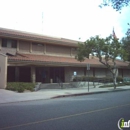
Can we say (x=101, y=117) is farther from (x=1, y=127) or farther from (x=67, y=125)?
(x=1, y=127)

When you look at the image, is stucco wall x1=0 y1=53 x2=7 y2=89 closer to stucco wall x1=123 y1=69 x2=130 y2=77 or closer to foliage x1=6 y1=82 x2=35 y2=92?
foliage x1=6 y1=82 x2=35 y2=92

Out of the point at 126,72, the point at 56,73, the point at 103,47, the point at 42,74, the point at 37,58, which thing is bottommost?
the point at 42,74

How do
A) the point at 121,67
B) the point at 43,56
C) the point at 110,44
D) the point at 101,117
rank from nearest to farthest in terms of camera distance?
the point at 101,117 < the point at 110,44 < the point at 43,56 < the point at 121,67

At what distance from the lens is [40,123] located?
775 cm

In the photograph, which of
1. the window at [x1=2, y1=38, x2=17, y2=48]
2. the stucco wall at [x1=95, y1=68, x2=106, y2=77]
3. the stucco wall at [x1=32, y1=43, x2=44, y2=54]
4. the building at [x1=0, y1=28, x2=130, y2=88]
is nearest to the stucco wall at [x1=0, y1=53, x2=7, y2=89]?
the building at [x1=0, y1=28, x2=130, y2=88]

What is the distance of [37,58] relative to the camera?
90.4 feet

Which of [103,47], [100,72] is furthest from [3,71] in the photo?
[100,72]

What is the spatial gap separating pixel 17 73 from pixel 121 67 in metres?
19.5

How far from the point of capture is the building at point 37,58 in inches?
1041

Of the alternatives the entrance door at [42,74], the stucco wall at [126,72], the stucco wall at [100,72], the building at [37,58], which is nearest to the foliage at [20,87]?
the building at [37,58]

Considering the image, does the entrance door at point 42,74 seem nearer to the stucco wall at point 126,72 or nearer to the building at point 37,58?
the building at point 37,58

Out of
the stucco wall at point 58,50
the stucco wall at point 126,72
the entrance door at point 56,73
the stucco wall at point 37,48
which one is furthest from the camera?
the stucco wall at point 126,72

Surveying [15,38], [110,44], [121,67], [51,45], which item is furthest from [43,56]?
[121,67]

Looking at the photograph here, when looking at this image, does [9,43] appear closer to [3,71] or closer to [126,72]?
[3,71]
